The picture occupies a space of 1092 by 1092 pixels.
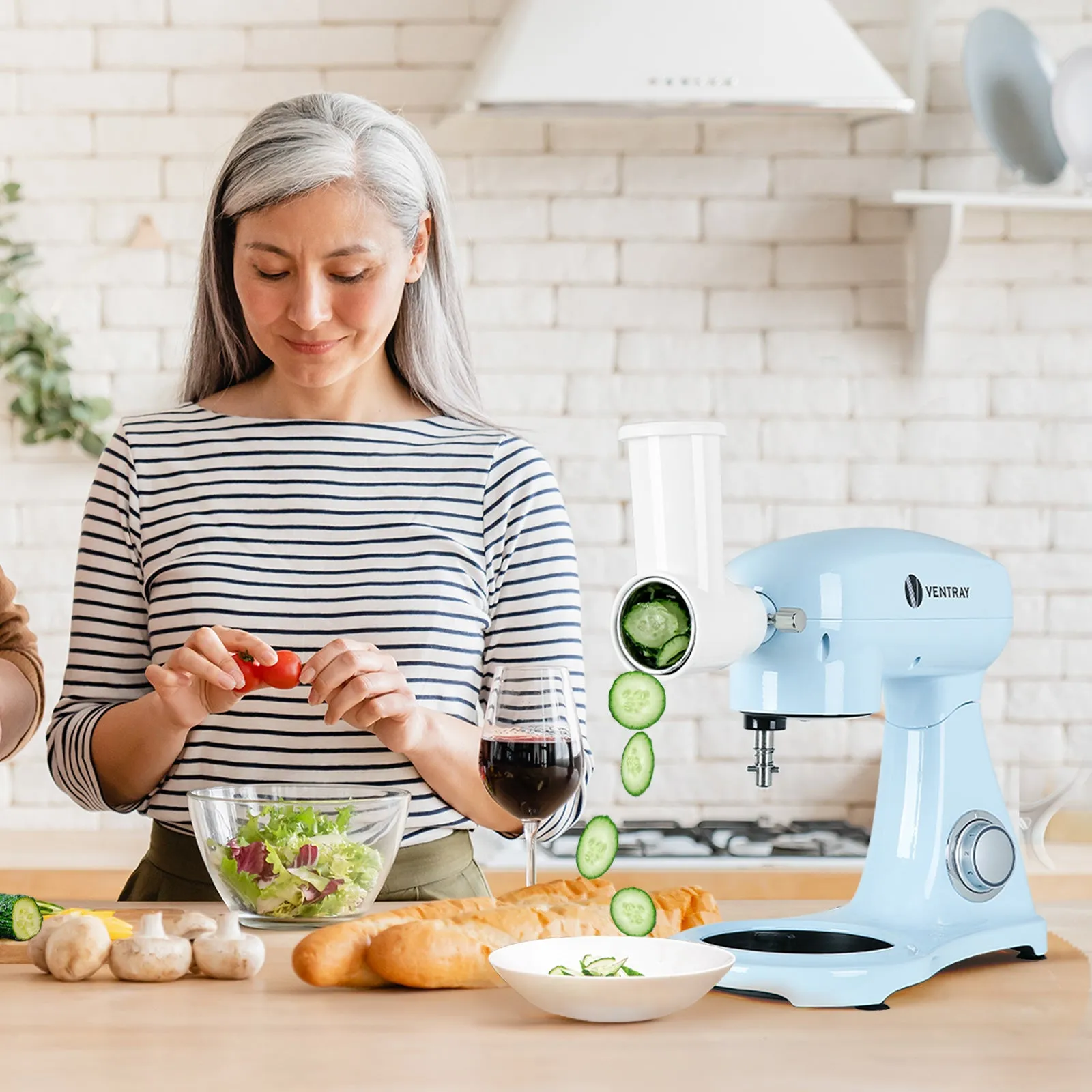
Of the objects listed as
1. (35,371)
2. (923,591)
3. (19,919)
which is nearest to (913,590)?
(923,591)

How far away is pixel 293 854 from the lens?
1.30m

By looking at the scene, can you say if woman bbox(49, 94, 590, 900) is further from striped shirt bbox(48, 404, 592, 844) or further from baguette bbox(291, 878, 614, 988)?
baguette bbox(291, 878, 614, 988)

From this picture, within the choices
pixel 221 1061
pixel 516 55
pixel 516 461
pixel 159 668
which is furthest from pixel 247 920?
pixel 516 55

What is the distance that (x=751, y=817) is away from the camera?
3.19m

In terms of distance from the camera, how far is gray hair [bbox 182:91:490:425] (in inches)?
63.3

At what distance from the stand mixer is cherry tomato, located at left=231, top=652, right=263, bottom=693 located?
392mm

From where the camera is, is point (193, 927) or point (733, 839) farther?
point (733, 839)

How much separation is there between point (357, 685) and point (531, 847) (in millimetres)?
258

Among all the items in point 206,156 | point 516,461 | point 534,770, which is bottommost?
point 534,770

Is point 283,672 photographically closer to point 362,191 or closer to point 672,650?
point 672,650

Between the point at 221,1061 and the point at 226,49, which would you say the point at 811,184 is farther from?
the point at 221,1061

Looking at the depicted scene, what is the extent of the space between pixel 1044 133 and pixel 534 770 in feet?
7.73

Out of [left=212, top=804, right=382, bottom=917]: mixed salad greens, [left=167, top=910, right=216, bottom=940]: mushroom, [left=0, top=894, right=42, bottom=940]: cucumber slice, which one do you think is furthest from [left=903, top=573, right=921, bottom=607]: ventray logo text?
[left=0, top=894, right=42, bottom=940]: cucumber slice

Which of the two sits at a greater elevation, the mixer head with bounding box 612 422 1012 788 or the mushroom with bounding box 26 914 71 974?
the mixer head with bounding box 612 422 1012 788
